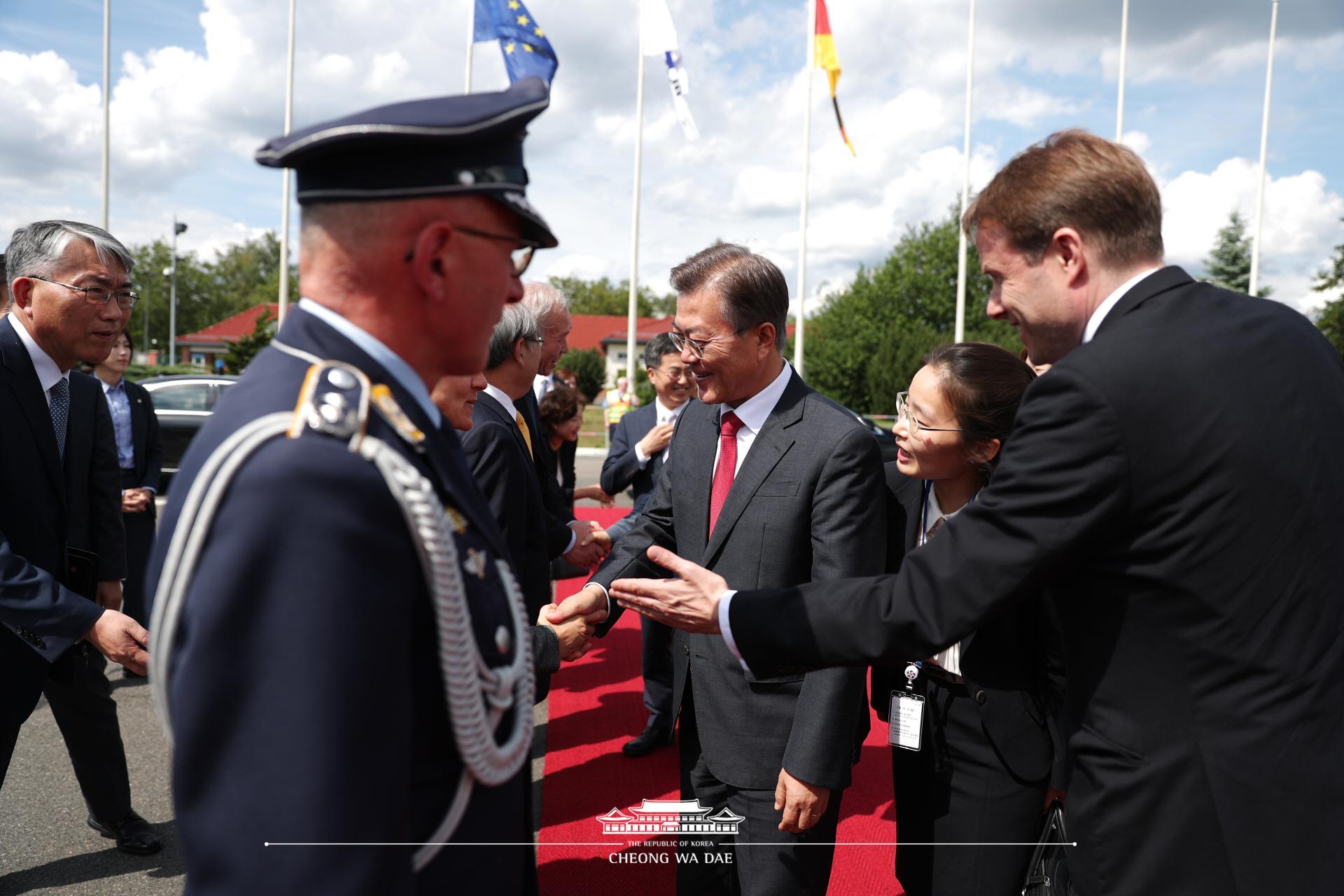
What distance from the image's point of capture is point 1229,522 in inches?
60.6

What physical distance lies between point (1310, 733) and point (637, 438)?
479 cm

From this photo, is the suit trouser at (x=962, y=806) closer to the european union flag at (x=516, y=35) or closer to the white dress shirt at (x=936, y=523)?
the white dress shirt at (x=936, y=523)

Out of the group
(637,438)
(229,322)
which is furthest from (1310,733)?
(229,322)

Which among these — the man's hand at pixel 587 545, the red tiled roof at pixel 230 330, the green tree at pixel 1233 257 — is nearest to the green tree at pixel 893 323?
the green tree at pixel 1233 257

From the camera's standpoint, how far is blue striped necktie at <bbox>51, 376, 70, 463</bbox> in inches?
130

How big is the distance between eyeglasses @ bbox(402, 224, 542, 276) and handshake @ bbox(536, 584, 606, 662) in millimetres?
1350

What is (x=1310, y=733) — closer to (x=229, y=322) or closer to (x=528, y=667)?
(x=528, y=667)

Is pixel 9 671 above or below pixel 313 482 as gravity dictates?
below

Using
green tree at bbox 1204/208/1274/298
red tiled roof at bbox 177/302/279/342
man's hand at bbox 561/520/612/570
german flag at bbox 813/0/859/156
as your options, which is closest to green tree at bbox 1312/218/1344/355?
green tree at bbox 1204/208/1274/298

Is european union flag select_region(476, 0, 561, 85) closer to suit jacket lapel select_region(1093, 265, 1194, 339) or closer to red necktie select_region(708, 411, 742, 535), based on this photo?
red necktie select_region(708, 411, 742, 535)

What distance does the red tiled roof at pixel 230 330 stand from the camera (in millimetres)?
62406

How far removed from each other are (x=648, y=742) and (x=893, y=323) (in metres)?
36.7

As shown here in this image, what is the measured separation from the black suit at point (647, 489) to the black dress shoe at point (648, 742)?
0.02 meters

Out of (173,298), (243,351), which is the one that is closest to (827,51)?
(243,351)
